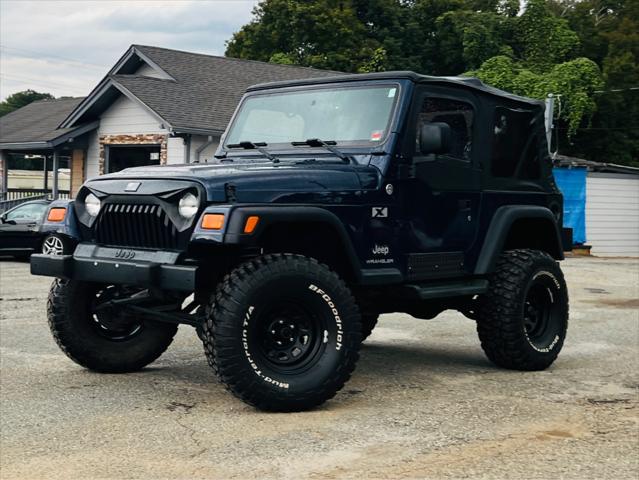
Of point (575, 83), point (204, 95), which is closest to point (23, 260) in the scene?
point (204, 95)

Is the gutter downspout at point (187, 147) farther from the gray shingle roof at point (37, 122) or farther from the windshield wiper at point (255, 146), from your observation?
the windshield wiper at point (255, 146)

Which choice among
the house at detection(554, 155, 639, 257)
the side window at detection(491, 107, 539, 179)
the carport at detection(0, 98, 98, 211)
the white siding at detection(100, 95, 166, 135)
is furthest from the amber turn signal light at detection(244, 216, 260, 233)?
the carport at detection(0, 98, 98, 211)

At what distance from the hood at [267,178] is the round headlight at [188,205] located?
115 millimetres

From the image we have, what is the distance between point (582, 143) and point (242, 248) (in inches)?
1508

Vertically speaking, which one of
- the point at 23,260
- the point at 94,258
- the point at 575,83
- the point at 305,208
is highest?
the point at 575,83

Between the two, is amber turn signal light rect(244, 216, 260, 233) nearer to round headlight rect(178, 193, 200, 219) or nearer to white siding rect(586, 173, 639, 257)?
round headlight rect(178, 193, 200, 219)

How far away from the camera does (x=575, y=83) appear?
35938 millimetres

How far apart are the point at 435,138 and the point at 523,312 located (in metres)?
1.82

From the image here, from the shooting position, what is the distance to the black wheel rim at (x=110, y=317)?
7.03 metres

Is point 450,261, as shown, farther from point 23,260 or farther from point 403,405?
point 23,260

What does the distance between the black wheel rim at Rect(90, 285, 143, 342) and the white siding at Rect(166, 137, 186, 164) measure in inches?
688

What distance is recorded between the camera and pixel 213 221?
5672mm

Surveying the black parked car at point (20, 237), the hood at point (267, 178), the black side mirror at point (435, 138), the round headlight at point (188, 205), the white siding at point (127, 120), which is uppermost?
the white siding at point (127, 120)

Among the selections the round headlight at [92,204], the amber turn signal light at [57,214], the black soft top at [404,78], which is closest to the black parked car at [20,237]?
the black soft top at [404,78]
